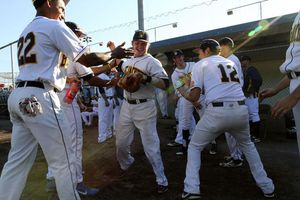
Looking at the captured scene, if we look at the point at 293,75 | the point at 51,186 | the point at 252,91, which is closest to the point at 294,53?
the point at 293,75

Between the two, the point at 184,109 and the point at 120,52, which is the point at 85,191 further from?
the point at 184,109

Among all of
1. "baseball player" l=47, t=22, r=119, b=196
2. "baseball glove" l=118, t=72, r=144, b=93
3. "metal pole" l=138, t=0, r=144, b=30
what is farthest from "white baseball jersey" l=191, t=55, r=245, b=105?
"metal pole" l=138, t=0, r=144, b=30

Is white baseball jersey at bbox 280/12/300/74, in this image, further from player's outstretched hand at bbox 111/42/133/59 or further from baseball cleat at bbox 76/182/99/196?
baseball cleat at bbox 76/182/99/196

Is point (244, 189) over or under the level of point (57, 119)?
under

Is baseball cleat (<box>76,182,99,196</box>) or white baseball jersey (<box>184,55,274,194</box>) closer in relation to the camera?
white baseball jersey (<box>184,55,274,194</box>)

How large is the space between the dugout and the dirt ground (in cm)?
334

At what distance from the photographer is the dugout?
10406 mm

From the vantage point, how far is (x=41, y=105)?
3.39 meters

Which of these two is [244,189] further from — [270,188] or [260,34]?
[260,34]

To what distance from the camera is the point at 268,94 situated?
3596 millimetres

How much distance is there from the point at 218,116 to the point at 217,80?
47 cm

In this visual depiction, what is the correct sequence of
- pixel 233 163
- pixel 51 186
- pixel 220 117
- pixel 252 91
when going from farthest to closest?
pixel 252 91 < pixel 233 163 < pixel 51 186 < pixel 220 117

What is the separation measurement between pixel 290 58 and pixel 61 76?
6.75 ft

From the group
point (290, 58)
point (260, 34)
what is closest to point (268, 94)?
point (290, 58)
